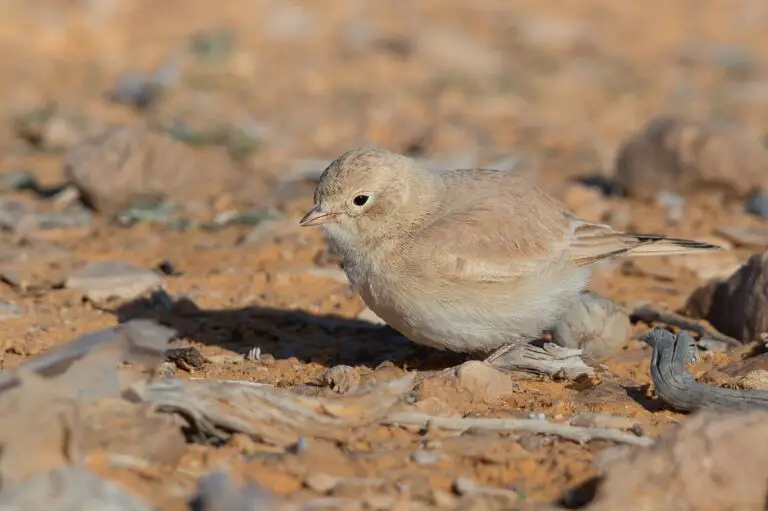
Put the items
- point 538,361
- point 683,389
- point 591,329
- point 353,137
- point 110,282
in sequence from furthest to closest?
point 353,137
point 110,282
point 591,329
point 538,361
point 683,389

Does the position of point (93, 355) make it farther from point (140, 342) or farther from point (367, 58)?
point (367, 58)

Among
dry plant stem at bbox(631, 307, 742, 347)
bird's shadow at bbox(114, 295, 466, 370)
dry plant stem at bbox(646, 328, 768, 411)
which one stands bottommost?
bird's shadow at bbox(114, 295, 466, 370)

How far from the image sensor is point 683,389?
4.95 m

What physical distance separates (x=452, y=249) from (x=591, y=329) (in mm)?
955

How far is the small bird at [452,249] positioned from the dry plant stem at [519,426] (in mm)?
910

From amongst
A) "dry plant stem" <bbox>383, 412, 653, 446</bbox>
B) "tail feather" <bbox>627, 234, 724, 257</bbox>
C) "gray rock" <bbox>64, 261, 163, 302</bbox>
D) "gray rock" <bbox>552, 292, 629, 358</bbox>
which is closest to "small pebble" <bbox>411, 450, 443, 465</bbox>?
"dry plant stem" <bbox>383, 412, 653, 446</bbox>

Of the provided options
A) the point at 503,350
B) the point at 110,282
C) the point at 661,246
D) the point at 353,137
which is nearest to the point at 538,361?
the point at 503,350

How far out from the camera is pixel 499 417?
15.5 feet

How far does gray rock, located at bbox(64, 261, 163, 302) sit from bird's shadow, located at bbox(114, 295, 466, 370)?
0.35ft

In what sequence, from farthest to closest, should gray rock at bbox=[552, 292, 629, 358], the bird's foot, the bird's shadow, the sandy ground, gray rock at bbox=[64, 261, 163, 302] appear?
gray rock at bbox=[64, 261, 163, 302]
the bird's shadow
gray rock at bbox=[552, 292, 629, 358]
the bird's foot
the sandy ground

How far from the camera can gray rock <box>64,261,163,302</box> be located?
6852 mm

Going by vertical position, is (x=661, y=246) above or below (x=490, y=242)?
below

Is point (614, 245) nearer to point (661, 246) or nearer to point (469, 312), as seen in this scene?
point (661, 246)

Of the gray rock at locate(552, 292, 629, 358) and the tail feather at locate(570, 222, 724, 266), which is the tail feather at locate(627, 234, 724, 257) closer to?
the tail feather at locate(570, 222, 724, 266)
